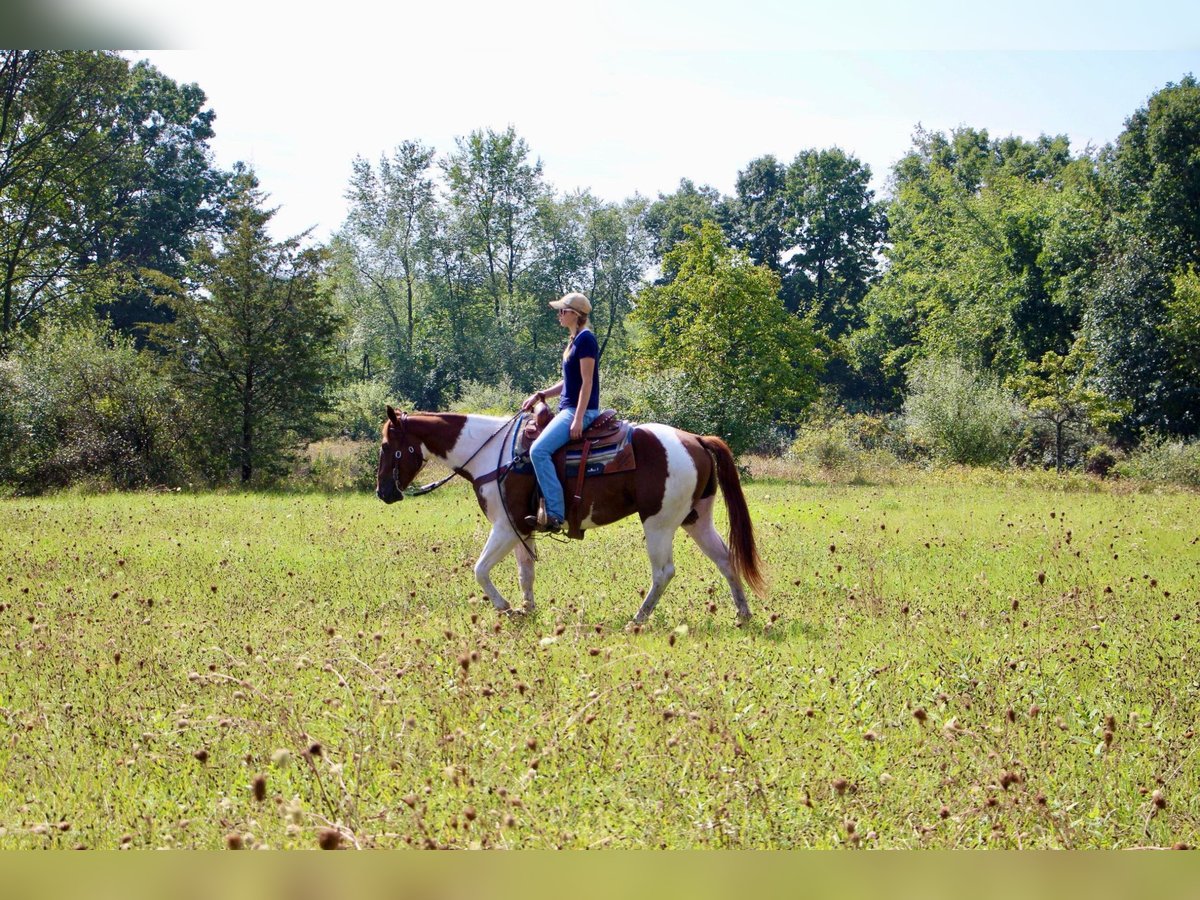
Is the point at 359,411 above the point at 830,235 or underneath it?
underneath

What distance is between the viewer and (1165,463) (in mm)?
29672

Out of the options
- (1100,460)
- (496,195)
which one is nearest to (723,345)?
(1100,460)

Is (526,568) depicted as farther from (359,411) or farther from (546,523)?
(359,411)

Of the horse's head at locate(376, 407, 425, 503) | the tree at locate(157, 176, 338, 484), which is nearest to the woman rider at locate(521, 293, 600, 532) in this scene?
the horse's head at locate(376, 407, 425, 503)

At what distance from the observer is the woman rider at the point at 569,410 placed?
8.41 meters

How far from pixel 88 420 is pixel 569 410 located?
21.8m

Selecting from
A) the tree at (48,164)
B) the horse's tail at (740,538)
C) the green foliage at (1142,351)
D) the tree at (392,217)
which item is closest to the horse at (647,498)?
the horse's tail at (740,538)

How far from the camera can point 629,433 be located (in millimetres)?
8898

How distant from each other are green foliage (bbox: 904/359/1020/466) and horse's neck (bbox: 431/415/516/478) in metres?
25.3

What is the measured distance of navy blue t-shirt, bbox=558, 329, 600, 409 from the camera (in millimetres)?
8391

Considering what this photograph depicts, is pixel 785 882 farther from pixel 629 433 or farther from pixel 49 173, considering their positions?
pixel 49 173

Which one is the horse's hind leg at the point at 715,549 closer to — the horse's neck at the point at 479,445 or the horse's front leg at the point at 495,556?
the horse's front leg at the point at 495,556

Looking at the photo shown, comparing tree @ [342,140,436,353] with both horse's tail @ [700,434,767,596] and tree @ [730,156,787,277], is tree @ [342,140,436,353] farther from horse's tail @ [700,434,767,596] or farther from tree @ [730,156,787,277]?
horse's tail @ [700,434,767,596]

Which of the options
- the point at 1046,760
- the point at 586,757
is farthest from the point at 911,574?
the point at 586,757
